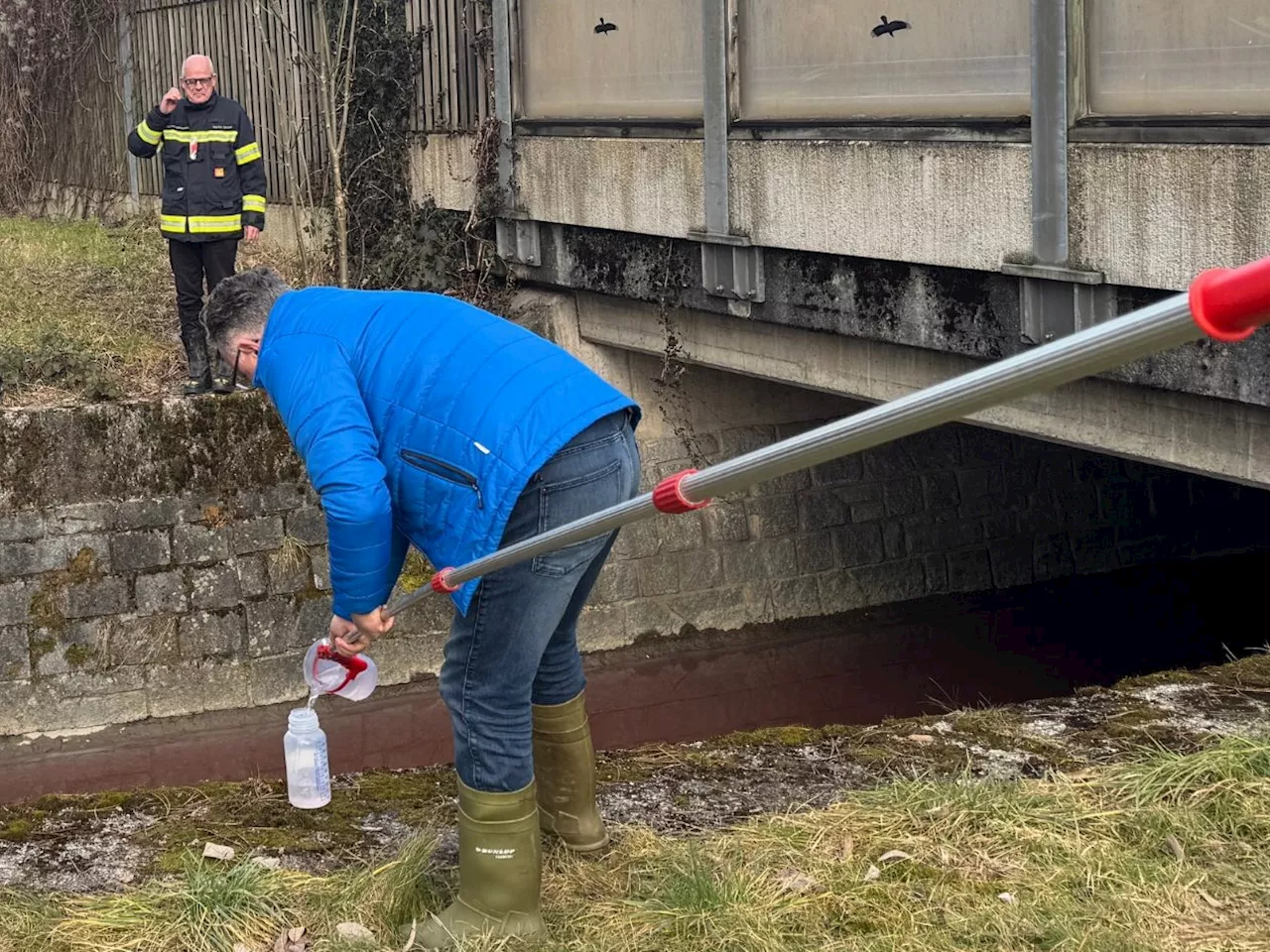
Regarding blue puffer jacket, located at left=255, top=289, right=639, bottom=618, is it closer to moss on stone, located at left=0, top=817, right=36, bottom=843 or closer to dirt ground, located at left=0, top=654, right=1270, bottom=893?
dirt ground, located at left=0, top=654, right=1270, bottom=893

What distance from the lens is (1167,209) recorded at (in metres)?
5.54

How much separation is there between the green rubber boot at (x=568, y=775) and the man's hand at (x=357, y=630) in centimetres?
61

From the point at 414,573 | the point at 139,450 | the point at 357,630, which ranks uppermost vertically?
the point at 357,630

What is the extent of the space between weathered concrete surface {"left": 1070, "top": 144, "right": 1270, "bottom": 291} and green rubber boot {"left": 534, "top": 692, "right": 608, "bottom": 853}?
2633mm

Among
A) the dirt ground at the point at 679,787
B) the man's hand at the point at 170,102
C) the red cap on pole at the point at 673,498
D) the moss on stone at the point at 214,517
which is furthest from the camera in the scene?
the man's hand at the point at 170,102

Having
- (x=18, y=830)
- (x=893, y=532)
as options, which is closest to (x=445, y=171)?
(x=893, y=532)

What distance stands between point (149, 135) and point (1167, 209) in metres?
6.29

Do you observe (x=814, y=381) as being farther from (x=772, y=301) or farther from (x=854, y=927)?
(x=854, y=927)

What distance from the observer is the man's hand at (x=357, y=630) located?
3828 millimetres

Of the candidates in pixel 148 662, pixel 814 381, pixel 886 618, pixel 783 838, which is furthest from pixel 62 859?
pixel 886 618

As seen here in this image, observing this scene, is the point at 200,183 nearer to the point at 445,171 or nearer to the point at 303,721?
the point at 445,171

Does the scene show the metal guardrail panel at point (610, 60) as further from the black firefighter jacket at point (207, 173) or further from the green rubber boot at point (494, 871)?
the green rubber boot at point (494, 871)

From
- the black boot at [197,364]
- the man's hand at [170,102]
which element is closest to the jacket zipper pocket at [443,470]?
the black boot at [197,364]

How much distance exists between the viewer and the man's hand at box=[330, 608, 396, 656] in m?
3.83
